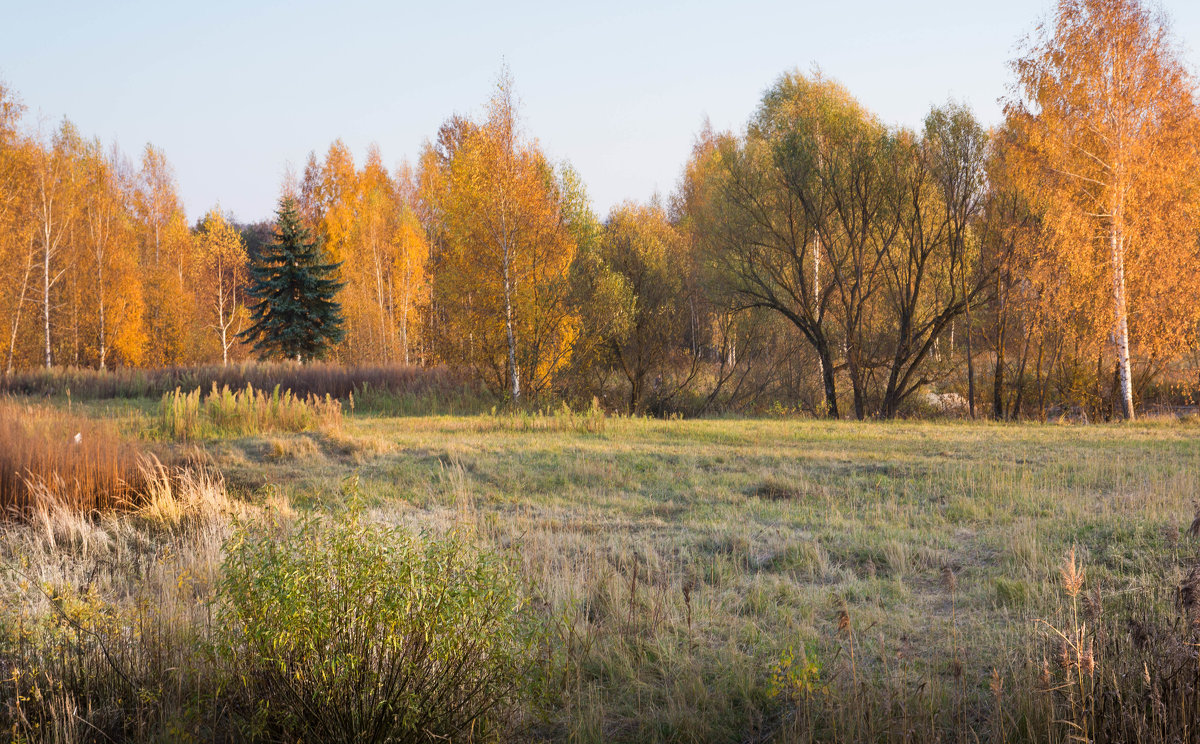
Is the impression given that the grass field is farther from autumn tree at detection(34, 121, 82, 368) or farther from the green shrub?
autumn tree at detection(34, 121, 82, 368)

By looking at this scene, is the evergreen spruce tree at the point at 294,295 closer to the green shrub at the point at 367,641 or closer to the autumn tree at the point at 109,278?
the autumn tree at the point at 109,278

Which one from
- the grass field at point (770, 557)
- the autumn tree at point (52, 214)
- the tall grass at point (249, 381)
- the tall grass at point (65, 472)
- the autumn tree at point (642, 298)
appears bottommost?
the grass field at point (770, 557)

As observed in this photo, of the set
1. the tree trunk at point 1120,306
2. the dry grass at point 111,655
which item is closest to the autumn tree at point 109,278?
the dry grass at point 111,655

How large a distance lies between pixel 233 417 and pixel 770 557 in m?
10.0

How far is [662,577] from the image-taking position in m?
5.14

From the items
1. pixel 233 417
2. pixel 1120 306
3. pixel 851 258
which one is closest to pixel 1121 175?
pixel 1120 306

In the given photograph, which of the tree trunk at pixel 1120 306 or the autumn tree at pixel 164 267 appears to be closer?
the tree trunk at pixel 1120 306

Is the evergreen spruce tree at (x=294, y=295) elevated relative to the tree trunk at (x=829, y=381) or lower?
elevated

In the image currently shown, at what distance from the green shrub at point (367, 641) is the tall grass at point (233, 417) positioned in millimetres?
9647

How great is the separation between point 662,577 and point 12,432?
24.9 feet

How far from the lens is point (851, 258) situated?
20.5 metres

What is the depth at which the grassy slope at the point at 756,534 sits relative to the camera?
3.69 metres

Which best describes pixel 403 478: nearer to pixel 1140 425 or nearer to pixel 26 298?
pixel 1140 425

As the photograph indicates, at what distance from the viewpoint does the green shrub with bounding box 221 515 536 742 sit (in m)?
2.85
